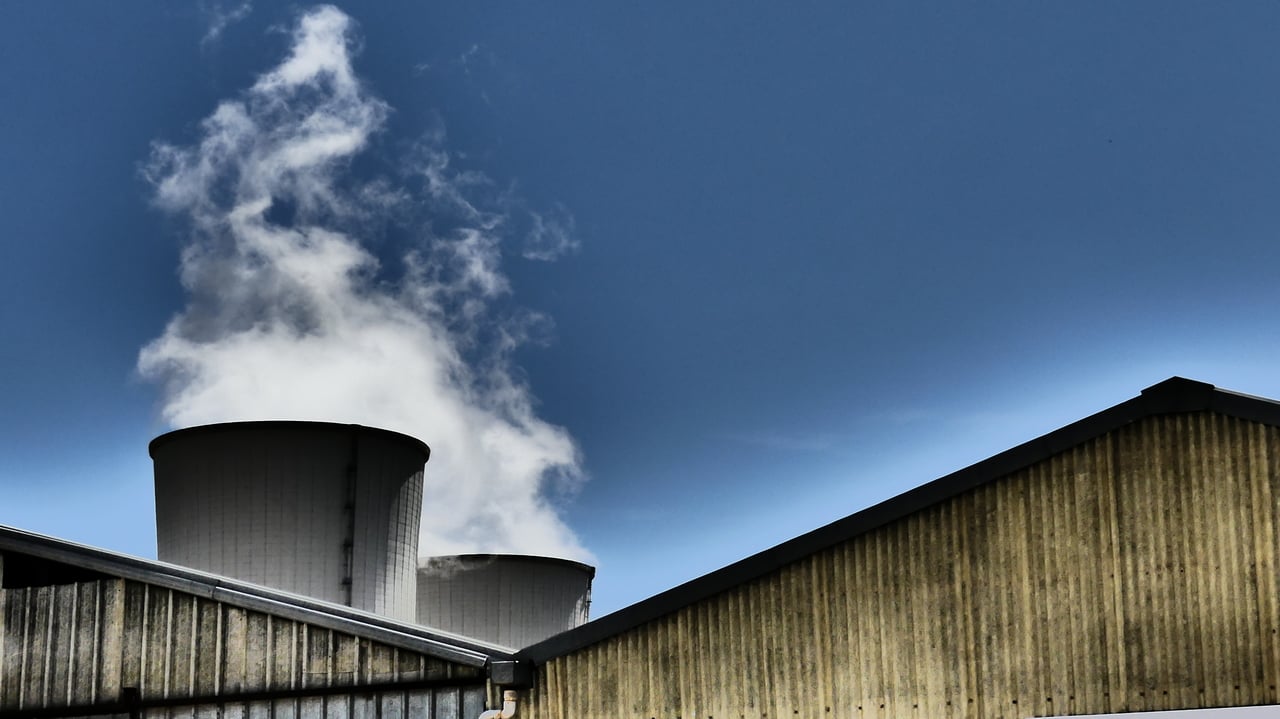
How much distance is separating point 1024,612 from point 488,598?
19487 millimetres

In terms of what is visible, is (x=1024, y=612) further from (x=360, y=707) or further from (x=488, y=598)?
(x=488, y=598)

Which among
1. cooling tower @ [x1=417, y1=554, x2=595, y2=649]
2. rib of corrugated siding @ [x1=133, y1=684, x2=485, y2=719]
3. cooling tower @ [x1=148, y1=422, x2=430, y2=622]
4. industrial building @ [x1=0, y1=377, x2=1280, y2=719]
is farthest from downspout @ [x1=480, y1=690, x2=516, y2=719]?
cooling tower @ [x1=417, y1=554, x2=595, y2=649]

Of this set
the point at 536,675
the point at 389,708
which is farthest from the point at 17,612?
the point at 536,675

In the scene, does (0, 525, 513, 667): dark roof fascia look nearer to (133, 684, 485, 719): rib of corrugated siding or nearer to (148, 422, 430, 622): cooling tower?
(133, 684, 485, 719): rib of corrugated siding

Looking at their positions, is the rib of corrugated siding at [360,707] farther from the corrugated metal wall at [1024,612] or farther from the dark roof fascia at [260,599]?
the corrugated metal wall at [1024,612]

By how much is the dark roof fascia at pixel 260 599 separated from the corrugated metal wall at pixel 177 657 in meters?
0.14

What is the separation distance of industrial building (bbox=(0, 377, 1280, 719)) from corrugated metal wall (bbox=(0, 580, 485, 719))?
4cm

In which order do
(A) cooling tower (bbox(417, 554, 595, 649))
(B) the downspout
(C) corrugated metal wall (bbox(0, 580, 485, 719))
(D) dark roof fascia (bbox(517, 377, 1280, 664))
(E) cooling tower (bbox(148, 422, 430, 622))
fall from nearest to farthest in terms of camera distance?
(D) dark roof fascia (bbox(517, 377, 1280, 664)) → (B) the downspout → (C) corrugated metal wall (bbox(0, 580, 485, 719)) → (E) cooling tower (bbox(148, 422, 430, 622)) → (A) cooling tower (bbox(417, 554, 595, 649))

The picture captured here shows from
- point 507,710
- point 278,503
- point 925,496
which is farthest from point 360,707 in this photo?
point 278,503

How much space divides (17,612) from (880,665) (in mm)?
11247

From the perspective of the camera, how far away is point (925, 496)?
1420cm

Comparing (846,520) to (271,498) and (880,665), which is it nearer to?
(880,665)

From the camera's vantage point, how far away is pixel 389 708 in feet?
51.6

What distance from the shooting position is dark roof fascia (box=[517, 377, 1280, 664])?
13516mm
